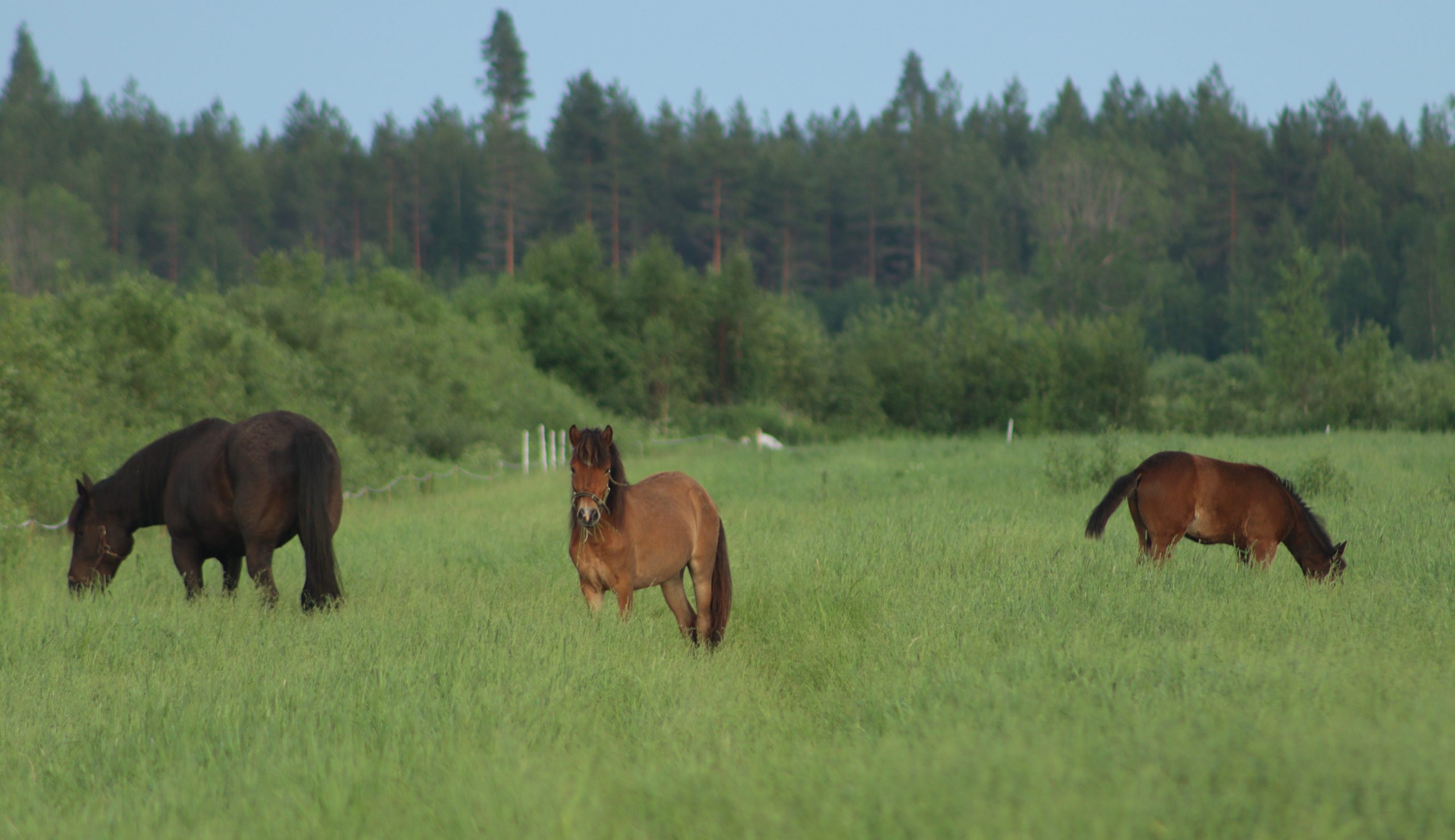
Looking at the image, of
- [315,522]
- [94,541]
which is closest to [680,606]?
[315,522]

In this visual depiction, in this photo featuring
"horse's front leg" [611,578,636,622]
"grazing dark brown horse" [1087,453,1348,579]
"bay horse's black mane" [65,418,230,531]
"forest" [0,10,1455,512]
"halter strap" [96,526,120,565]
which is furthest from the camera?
"forest" [0,10,1455,512]

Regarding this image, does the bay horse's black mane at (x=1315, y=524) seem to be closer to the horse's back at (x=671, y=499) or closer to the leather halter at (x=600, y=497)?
the horse's back at (x=671, y=499)

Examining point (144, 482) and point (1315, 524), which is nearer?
point (1315, 524)

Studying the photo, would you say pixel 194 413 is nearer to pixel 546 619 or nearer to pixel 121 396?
pixel 121 396

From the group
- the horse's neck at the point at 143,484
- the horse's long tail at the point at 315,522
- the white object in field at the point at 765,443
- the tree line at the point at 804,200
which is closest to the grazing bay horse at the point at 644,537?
the horse's long tail at the point at 315,522

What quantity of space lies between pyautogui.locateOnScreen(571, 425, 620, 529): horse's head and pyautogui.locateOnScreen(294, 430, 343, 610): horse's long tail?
2.35 metres

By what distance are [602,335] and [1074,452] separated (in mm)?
34794

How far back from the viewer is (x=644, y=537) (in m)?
6.84

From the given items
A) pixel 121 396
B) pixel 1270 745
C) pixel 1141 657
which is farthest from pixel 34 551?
pixel 1270 745

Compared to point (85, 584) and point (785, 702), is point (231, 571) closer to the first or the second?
point (85, 584)

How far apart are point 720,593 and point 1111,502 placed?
10.5 feet

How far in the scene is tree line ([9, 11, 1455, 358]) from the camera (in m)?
67.0

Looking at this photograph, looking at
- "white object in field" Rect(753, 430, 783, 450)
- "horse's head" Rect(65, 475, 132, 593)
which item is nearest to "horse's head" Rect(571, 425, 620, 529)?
"horse's head" Rect(65, 475, 132, 593)

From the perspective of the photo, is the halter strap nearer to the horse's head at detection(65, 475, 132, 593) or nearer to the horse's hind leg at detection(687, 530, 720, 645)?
the horse's head at detection(65, 475, 132, 593)
